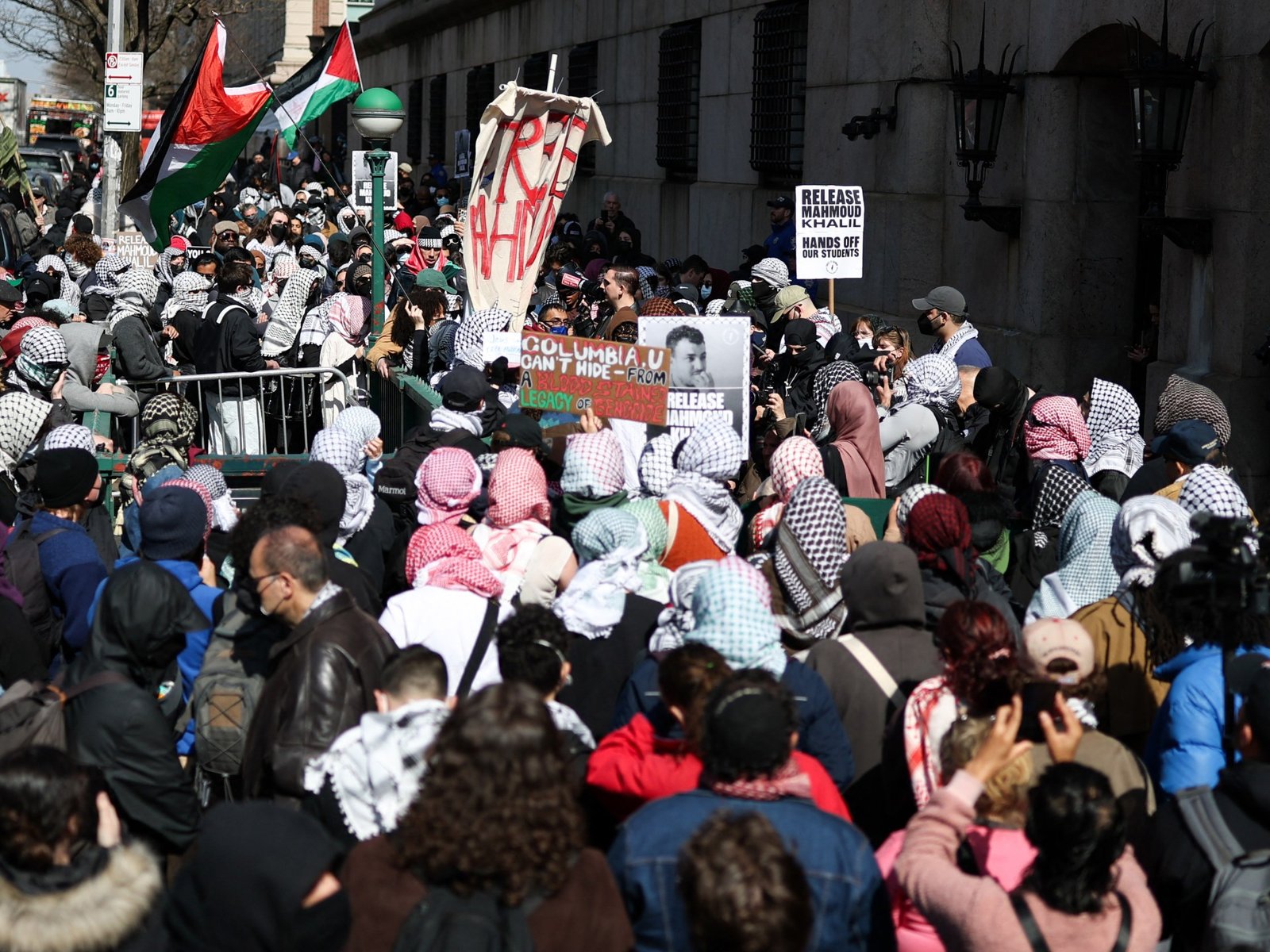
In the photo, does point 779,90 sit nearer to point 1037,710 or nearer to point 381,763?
point 1037,710

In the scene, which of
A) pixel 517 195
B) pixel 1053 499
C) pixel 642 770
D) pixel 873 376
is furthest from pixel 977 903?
pixel 517 195

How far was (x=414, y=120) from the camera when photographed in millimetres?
41656

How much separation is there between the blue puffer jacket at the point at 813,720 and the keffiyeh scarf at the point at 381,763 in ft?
2.30

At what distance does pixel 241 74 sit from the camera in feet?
212

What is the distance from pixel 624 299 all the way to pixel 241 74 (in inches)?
2278

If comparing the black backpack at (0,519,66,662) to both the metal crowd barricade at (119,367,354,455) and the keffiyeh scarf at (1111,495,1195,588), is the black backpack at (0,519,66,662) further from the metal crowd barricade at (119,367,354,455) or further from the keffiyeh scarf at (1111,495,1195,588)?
the metal crowd barricade at (119,367,354,455)

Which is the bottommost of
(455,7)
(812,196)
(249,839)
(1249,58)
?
(249,839)

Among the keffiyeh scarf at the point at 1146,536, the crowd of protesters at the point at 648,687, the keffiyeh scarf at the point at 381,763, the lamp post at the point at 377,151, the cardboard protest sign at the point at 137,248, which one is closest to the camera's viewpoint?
the crowd of protesters at the point at 648,687

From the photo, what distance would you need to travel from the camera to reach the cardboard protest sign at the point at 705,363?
796 cm

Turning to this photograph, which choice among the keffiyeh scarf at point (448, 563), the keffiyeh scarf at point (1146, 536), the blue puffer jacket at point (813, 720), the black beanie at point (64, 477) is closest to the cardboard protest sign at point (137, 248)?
the black beanie at point (64, 477)

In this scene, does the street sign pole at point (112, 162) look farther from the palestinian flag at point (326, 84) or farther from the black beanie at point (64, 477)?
the black beanie at point (64, 477)

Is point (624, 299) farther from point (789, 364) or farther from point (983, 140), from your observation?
point (983, 140)

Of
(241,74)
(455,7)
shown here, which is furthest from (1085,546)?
(241,74)

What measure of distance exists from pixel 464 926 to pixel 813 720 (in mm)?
1526
